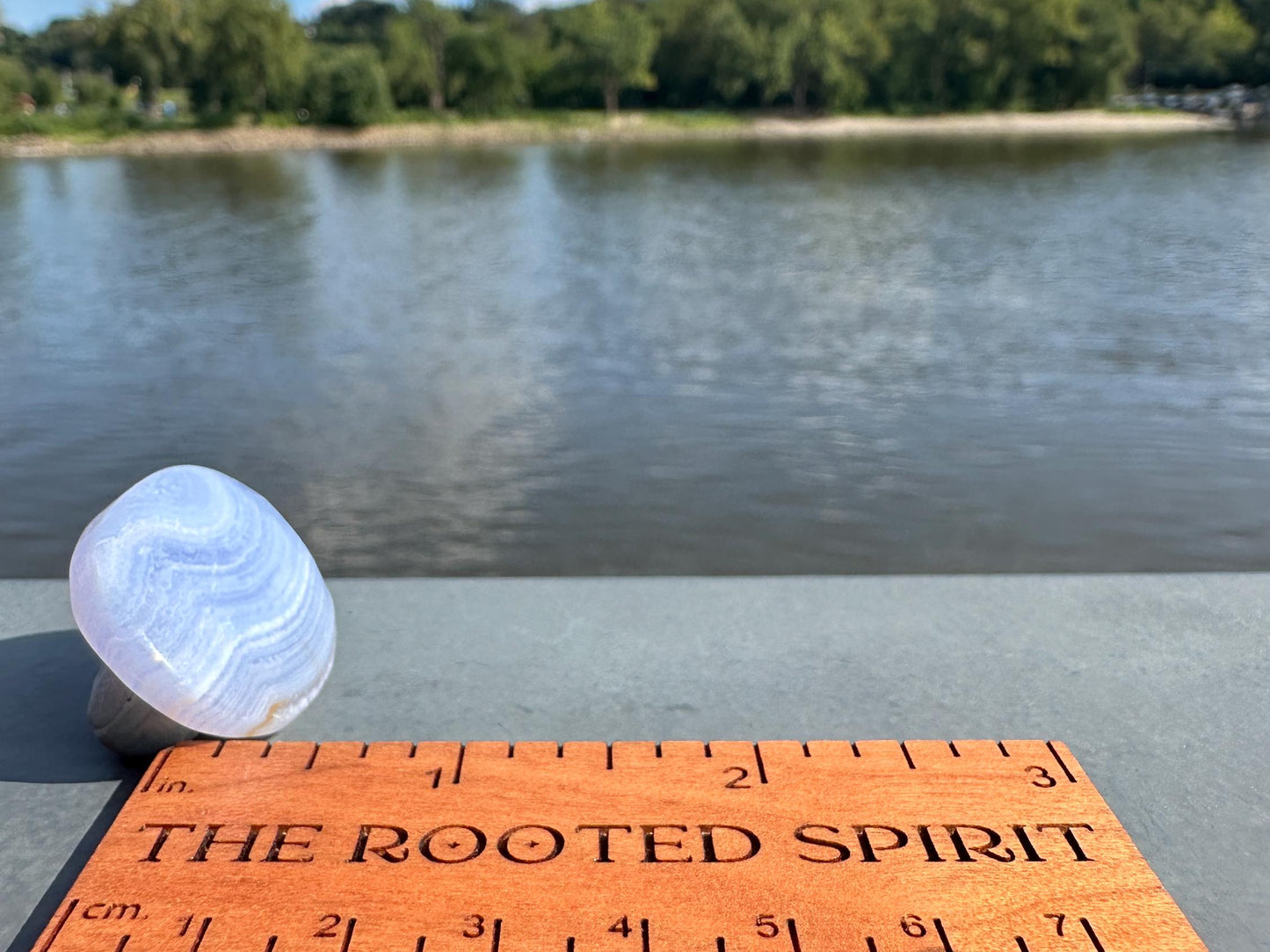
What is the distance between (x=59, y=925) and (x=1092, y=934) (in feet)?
5.62

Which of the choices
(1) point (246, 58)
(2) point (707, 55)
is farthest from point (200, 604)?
(2) point (707, 55)

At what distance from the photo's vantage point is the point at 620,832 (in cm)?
208

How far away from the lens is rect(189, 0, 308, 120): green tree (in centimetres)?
5359

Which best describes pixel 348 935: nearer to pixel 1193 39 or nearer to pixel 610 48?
pixel 610 48

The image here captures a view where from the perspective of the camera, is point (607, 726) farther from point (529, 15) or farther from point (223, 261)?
point (529, 15)

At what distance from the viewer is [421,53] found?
60.9 metres

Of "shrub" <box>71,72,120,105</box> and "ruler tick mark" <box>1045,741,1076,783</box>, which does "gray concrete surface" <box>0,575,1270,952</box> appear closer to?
"ruler tick mark" <box>1045,741,1076,783</box>

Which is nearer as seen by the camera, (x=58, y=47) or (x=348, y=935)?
(x=348, y=935)

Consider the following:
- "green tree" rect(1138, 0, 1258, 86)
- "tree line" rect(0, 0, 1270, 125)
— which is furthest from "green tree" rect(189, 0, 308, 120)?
"green tree" rect(1138, 0, 1258, 86)

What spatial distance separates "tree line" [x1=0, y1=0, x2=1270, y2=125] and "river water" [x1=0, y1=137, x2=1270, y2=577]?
40312 millimetres

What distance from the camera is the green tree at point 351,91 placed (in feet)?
169

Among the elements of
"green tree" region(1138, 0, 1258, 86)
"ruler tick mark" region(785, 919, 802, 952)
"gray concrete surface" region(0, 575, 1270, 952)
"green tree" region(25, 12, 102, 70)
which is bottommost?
"gray concrete surface" region(0, 575, 1270, 952)

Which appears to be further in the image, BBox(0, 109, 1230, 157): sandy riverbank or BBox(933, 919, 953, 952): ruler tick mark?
BBox(0, 109, 1230, 157): sandy riverbank

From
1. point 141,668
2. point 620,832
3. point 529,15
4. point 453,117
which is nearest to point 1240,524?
point 620,832
